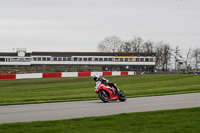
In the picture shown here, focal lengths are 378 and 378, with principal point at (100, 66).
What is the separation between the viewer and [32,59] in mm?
98000

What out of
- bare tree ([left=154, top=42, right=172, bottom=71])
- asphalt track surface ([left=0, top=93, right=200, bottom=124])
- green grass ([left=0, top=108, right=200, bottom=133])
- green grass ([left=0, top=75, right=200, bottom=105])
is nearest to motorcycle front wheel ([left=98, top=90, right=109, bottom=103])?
asphalt track surface ([left=0, top=93, right=200, bottom=124])

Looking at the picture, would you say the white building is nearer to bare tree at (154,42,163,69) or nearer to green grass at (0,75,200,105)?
bare tree at (154,42,163,69)

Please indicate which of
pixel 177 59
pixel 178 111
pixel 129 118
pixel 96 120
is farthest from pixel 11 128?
pixel 177 59

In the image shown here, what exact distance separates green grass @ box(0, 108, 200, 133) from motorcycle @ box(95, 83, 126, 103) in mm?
5777

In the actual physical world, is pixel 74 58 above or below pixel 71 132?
above

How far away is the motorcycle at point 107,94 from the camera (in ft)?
54.3

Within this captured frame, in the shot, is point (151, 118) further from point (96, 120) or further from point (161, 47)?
point (161, 47)

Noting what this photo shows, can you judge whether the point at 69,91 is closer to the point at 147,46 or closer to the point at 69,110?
the point at 69,110

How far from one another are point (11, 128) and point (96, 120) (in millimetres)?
2330

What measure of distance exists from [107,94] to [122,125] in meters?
7.91

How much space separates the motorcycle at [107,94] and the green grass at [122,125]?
5777mm

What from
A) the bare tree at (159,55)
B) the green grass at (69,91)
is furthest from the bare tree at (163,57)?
the green grass at (69,91)

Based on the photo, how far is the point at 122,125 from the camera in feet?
29.3

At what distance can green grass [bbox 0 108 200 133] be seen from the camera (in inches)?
323
